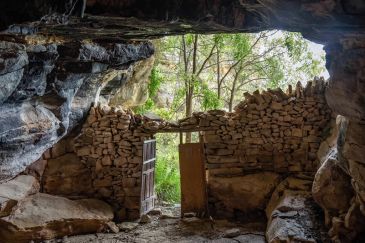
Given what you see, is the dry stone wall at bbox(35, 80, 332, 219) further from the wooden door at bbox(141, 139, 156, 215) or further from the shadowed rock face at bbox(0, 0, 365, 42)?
the shadowed rock face at bbox(0, 0, 365, 42)

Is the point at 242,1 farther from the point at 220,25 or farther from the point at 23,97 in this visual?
the point at 23,97

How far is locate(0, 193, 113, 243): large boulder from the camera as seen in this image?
728 centimetres

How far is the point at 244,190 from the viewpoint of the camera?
8.35 m

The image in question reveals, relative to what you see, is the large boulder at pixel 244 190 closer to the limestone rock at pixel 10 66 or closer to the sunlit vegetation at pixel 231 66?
the sunlit vegetation at pixel 231 66

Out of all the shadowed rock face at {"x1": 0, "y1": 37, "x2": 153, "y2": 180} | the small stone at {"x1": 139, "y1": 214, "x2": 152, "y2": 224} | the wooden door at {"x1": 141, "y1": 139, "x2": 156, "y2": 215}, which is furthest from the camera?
the wooden door at {"x1": 141, "y1": 139, "x2": 156, "y2": 215}

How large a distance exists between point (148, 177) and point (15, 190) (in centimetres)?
315

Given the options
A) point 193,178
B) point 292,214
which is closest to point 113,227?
point 193,178

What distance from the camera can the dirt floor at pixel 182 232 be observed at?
738 centimetres

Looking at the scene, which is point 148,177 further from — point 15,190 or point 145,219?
point 15,190

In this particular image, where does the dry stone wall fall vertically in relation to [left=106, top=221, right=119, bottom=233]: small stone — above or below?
above

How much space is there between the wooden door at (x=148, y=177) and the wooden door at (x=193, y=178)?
90 centimetres

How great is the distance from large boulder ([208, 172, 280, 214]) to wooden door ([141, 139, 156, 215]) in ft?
5.46

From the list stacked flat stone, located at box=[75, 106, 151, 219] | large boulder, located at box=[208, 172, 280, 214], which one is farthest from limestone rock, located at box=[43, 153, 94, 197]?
large boulder, located at box=[208, 172, 280, 214]

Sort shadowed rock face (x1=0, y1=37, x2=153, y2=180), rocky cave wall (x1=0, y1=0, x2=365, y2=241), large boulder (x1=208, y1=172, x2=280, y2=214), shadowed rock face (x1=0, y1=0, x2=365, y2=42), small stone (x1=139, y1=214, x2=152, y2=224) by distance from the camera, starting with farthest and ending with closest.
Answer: small stone (x1=139, y1=214, x2=152, y2=224), large boulder (x1=208, y1=172, x2=280, y2=214), shadowed rock face (x1=0, y1=37, x2=153, y2=180), rocky cave wall (x1=0, y1=0, x2=365, y2=241), shadowed rock face (x1=0, y1=0, x2=365, y2=42)
